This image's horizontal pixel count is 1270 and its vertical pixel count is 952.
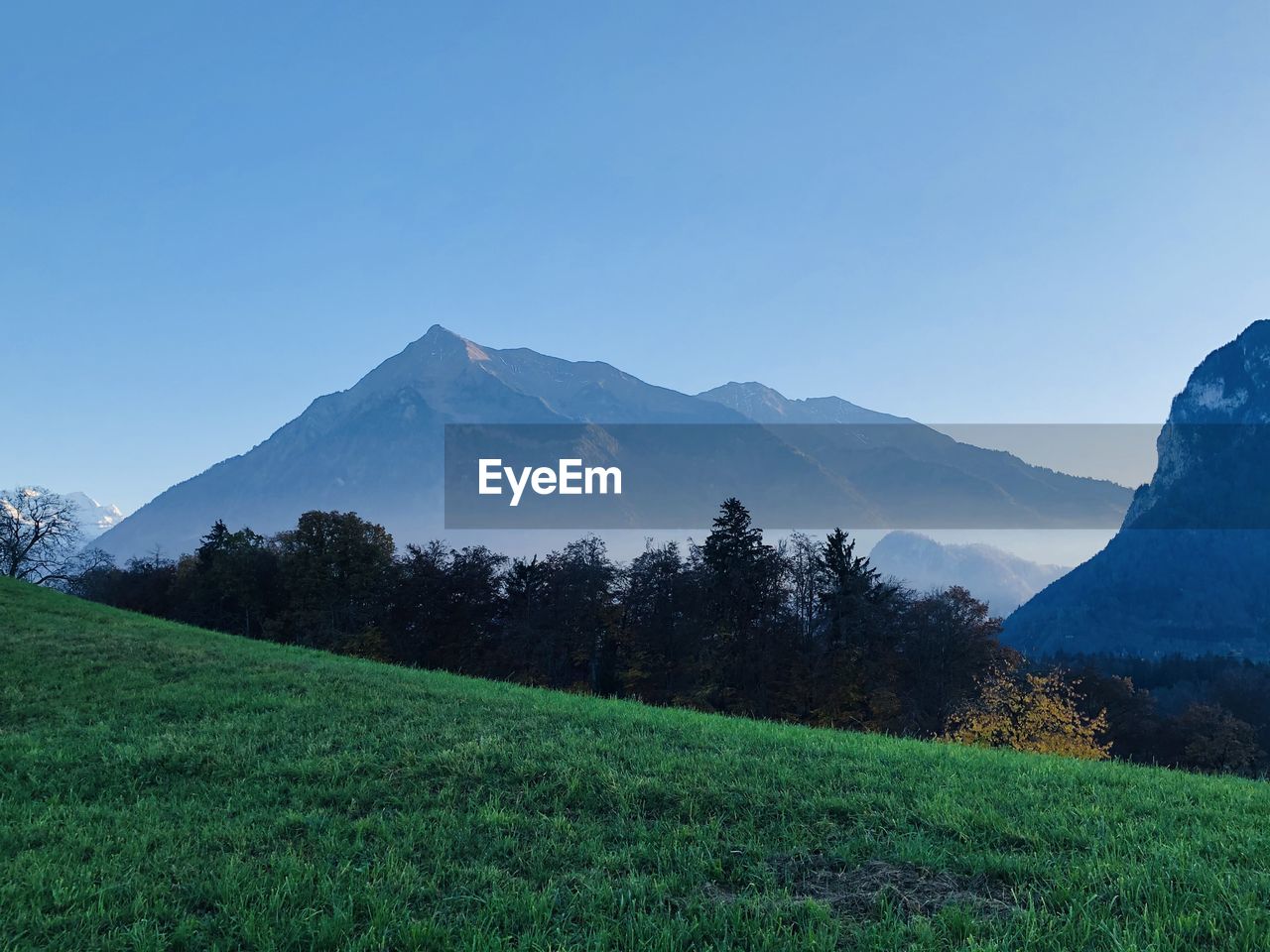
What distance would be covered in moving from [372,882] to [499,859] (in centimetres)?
116

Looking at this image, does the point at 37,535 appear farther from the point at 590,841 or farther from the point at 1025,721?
the point at 1025,721

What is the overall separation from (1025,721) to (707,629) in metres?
20.9

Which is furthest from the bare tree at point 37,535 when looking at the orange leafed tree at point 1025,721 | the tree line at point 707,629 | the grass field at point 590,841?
the orange leafed tree at point 1025,721

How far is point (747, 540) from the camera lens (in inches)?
1955

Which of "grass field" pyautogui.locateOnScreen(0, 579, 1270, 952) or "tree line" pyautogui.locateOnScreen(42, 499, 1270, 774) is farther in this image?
"tree line" pyautogui.locateOnScreen(42, 499, 1270, 774)

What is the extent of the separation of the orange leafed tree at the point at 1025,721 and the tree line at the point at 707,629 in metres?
0.14

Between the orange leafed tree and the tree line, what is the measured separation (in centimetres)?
14

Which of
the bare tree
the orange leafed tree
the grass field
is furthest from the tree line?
the grass field

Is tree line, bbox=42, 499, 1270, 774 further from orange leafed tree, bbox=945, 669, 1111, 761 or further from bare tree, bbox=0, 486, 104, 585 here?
bare tree, bbox=0, 486, 104, 585

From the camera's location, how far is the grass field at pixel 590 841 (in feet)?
16.7

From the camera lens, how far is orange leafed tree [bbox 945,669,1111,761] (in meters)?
39.8

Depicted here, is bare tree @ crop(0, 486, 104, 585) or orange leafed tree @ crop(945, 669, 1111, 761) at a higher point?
bare tree @ crop(0, 486, 104, 585)

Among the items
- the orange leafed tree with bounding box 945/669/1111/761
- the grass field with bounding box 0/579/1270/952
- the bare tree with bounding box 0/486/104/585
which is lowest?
the orange leafed tree with bounding box 945/669/1111/761

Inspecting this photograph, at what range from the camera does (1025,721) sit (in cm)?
4181
